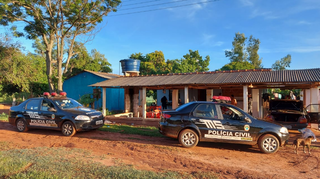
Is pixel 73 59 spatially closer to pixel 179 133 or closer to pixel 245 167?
pixel 179 133

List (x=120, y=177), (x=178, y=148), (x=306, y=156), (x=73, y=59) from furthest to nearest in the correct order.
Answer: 1. (x=73, y=59)
2. (x=178, y=148)
3. (x=306, y=156)
4. (x=120, y=177)

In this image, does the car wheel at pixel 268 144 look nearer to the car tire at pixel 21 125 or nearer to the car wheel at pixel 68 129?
the car wheel at pixel 68 129

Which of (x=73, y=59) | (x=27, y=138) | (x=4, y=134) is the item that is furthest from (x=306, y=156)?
(x=73, y=59)

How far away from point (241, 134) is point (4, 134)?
380 inches

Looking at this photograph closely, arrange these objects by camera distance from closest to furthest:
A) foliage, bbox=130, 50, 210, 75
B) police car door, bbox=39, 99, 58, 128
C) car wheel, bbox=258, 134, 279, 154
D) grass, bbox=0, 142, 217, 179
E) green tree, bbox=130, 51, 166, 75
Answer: grass, bbox=0, 142, 217, 179 < car wheel, bbox=258, 134, 279, 154 < police car door, bbox=39, 99, 58, 128 < foliage, bbox=130, 50, 210, 75 < green tree, bbox=130, 51, 166, 75

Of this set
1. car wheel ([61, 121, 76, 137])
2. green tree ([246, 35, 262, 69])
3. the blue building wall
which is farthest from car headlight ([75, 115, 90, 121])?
green tree ([246, 35, 262, 69])

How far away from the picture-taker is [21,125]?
9.84m

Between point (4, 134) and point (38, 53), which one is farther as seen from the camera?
point (38, 53)

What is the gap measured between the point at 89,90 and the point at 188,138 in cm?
1514

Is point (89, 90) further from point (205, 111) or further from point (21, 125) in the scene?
point (205, 111)

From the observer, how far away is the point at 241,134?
6.90m

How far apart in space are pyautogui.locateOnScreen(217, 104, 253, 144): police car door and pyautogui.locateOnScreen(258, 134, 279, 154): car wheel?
35 centimetres

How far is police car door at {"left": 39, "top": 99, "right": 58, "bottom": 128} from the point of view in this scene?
9.10 meters

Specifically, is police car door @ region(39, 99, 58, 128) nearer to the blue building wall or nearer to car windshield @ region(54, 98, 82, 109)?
car windshield @ region(54, 98, 82, 109)
